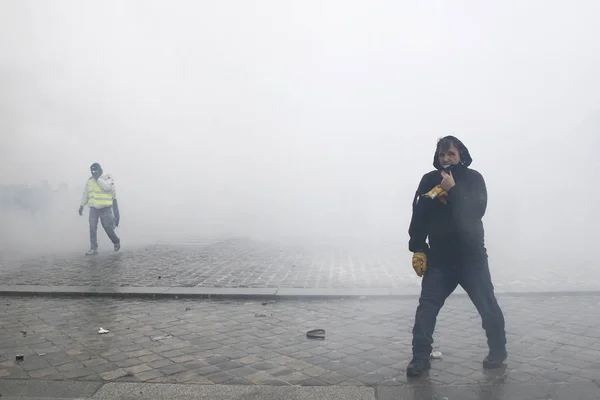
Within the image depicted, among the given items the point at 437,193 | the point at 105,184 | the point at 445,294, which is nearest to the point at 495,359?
the point at 445,294

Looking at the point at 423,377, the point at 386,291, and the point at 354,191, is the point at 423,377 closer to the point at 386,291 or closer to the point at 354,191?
the point at 386,291

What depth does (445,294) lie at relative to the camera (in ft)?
9.75

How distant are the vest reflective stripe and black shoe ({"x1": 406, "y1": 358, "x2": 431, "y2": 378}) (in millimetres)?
6474

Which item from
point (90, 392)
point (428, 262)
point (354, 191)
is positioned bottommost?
point (90, 392)

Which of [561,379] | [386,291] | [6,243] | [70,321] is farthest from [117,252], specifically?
[561,379]

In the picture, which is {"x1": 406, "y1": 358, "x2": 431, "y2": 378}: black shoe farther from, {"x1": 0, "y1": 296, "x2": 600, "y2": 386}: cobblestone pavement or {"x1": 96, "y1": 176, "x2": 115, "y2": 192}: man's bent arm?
{"x1": 96, "y1": 176, "x2": 115, "y2": 192}: man's bent arm

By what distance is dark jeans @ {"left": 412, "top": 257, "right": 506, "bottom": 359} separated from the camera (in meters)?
2.88

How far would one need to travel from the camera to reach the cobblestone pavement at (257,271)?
216 inches

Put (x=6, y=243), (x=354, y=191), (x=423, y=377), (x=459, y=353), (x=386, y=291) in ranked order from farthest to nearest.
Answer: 1. (x=354, y=191)
2. (x=6, y=243)
3. (x=386, y=291)
4. (x=459, y=353)
5. (x=423, y=377)

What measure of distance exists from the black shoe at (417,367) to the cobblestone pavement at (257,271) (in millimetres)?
2329

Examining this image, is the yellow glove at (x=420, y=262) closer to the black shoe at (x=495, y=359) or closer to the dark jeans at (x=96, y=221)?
the black shoe at (x=495, y=359)

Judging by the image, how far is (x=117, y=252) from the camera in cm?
821

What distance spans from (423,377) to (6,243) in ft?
31.6

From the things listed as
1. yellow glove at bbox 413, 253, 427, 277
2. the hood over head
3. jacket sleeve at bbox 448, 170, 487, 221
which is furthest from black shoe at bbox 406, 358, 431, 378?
the hood over head
